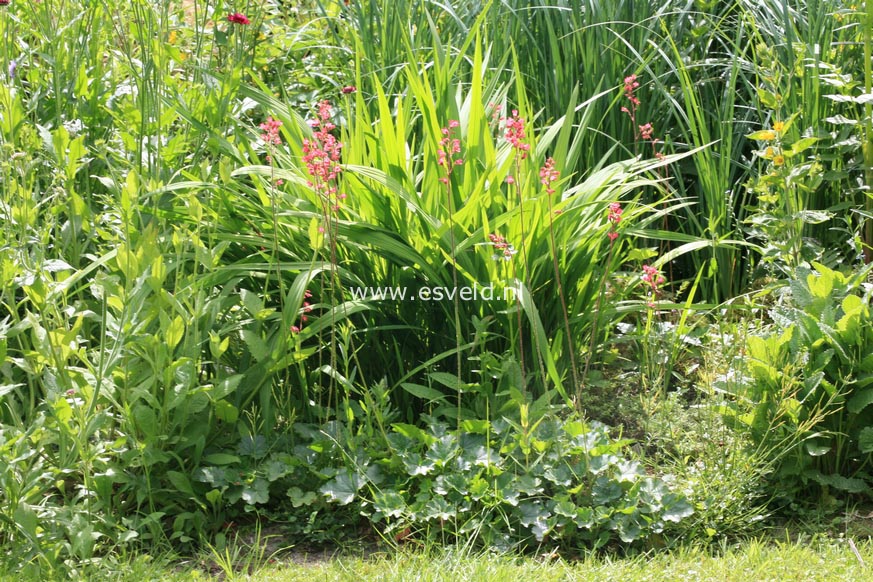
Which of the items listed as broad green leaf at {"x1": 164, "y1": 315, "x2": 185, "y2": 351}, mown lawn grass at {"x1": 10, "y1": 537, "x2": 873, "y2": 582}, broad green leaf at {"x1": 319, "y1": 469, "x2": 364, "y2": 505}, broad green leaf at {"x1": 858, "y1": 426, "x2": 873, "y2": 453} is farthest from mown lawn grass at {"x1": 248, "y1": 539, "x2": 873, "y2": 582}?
broad green leaf at {"x1": 164, "y1": 315, "x2": 185, "y2": 351}

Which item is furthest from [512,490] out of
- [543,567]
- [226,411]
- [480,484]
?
[226,411]

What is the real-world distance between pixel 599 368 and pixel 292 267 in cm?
109

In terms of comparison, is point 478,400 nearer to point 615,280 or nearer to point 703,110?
point 615,280

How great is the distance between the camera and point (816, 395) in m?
2.60

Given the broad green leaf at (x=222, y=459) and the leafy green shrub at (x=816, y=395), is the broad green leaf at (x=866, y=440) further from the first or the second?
the broad green leaf at (x=222, y=459)

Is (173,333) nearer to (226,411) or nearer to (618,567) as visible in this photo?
(226,411)

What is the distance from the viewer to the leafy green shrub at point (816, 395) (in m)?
2.52

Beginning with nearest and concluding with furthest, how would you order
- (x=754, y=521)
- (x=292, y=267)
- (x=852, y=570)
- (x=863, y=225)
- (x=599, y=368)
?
(x=852, y=570) < (x=754, y=521) < (x=292, y=267) < (x=599, y=368) < (x=863, y=225)

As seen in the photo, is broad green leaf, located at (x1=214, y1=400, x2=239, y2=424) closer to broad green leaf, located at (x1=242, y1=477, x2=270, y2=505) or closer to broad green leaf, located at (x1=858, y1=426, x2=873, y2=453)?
broad green leaf, located at (x1=242, y1=477, x2=270, y2=505)

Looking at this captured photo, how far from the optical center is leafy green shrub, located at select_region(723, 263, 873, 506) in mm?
2521

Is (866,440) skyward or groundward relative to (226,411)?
groundward

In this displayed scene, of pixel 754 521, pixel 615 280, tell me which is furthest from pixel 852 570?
pixel 615 280

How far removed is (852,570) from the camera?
220cm

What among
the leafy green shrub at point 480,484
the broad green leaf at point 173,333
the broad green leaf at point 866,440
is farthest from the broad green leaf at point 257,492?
the broad green leaf at point 866,440
